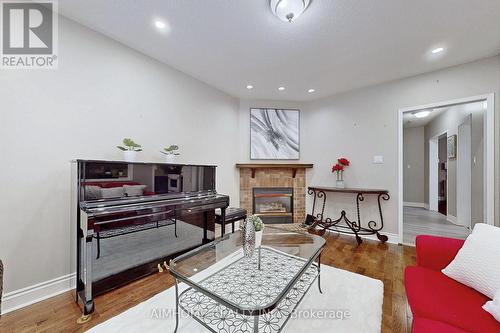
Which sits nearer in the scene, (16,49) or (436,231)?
(16,49)

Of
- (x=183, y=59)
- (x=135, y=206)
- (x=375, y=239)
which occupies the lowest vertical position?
(x=375, y=239)

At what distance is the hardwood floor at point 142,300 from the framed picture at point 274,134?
7.03 ft

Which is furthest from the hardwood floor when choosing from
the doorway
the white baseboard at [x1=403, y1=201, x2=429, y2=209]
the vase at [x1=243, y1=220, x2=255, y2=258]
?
the white baseboard at [x1=403, y1=201, x2=429, y2=209]

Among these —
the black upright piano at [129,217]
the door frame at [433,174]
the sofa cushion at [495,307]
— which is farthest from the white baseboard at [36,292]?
the door frame at [433,174]

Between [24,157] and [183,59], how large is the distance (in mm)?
1994

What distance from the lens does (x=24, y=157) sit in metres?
1.78

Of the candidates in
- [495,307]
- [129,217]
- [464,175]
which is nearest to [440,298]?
[495,307]

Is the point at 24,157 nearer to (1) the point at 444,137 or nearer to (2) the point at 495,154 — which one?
(2) the point at 495,154

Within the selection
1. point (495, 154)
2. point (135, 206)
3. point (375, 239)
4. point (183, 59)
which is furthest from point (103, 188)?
point (495, 154)

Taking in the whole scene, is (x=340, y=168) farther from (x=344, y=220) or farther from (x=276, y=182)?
(x=276, y=182)

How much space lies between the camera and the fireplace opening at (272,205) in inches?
170

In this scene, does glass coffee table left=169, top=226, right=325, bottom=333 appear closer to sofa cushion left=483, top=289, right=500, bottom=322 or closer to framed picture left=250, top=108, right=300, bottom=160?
sofa cushion left=483, top=289, right=500, bottom=322

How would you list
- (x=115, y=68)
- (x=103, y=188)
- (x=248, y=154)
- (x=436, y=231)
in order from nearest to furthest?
(x=103, y=188) → (x=115, y=68) → (x=436, y=231) → (x=248, y=154)

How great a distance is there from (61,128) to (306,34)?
8.74 feet
